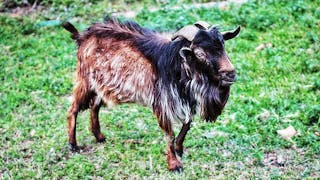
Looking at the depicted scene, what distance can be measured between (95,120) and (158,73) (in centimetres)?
129

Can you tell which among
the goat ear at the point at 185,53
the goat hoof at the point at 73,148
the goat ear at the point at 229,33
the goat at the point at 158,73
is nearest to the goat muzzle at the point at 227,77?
the goat at the point at 158,73

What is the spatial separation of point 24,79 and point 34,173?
2767 mm

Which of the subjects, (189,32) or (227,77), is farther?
(189,32)

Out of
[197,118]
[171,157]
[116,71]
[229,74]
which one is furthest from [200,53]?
[197,118]

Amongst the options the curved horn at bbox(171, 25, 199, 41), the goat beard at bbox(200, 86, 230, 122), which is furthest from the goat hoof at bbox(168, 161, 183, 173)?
the curved horn at bbox(171, 25, 199, 41)

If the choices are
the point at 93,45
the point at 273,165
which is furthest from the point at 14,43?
the point at 273,165

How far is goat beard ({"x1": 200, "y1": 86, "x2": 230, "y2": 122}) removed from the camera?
17.1ft

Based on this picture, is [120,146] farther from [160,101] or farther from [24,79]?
[24,79]

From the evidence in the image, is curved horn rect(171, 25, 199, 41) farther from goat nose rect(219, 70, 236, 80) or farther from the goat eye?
goat nose rect(219, 70, 236, 80)

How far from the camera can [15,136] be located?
265 inches

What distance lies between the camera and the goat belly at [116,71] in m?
5.60

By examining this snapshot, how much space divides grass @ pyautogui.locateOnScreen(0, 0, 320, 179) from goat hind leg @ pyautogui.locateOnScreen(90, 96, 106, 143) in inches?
4.4

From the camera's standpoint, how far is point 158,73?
5.47m

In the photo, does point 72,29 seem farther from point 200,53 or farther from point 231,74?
point 231,74
